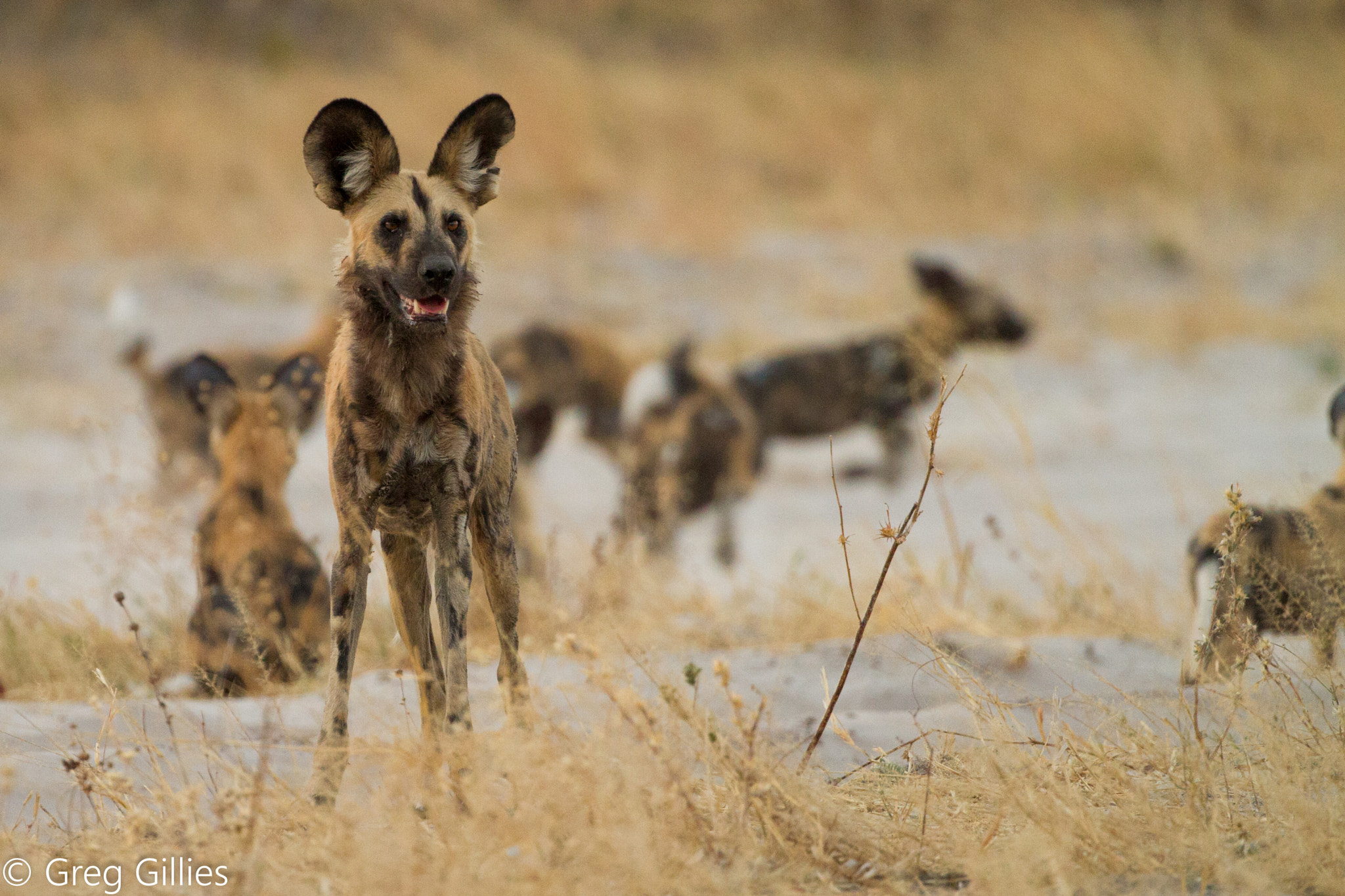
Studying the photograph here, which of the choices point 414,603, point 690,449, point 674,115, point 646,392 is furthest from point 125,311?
point 674,115

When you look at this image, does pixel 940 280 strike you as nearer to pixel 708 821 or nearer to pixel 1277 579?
pixel 1277 579

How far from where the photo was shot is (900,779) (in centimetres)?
274

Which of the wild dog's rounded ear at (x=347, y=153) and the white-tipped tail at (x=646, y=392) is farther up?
the wild dog's rounded ear at (x=347, y=153)

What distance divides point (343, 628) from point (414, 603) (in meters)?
0.30

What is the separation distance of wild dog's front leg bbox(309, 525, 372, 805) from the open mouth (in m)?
0.41

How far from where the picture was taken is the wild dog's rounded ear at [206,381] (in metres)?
4.14

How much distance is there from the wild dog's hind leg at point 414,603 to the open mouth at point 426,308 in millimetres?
527

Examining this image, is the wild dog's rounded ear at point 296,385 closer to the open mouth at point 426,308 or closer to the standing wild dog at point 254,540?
the standing wild dog at point 254,540

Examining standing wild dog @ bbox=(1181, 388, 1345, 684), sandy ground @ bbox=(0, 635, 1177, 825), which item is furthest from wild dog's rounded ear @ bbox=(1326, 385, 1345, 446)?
sandy ground @ bbox=(0, 635, 1177, 825)

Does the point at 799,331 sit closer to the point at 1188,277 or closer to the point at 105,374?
the point at 1188,277

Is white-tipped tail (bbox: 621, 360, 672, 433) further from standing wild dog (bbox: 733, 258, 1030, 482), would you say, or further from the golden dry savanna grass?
the golden dry savanna grass

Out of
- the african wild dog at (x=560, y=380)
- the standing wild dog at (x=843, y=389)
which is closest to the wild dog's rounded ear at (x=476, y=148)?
the african wild dog at (x=560, y=380)

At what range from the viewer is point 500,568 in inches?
113

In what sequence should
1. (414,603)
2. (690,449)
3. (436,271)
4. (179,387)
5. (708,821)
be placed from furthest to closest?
(690,449), (179,387), (414,603), (436,271), (708,821)
